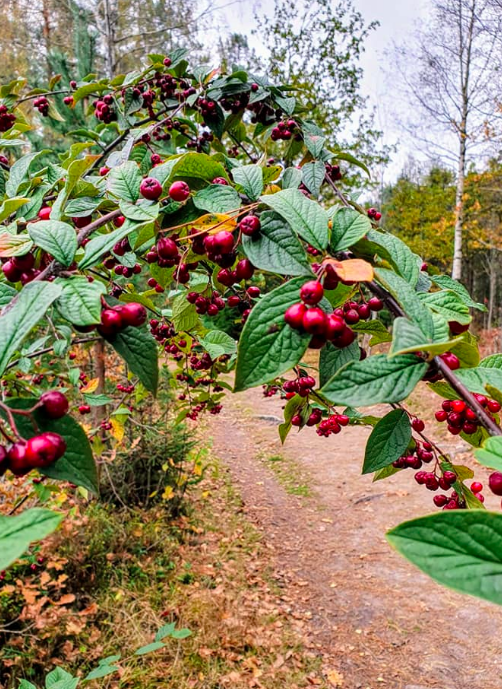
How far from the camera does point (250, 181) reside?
0.77m

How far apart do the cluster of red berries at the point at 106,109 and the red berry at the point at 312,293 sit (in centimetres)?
126

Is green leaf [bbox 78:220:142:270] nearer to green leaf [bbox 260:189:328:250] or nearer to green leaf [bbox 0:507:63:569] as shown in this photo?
green leaf [bbox 260:189:328:250]

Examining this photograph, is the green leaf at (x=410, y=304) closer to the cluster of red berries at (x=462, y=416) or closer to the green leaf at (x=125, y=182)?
the cluster of red berries at (x=462, y=416)

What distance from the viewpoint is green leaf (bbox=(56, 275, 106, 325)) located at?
20.1 inches

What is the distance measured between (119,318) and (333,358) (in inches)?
12.6

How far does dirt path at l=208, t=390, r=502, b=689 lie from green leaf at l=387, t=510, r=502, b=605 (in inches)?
133

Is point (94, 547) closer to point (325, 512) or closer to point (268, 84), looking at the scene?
point (325, 512)

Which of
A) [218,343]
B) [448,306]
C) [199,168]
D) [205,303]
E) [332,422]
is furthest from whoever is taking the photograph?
[218,343]

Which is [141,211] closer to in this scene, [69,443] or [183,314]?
[69,443]

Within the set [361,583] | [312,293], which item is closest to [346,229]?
[312,293]

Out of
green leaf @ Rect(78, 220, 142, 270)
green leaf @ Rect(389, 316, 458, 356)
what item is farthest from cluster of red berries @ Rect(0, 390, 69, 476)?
green leaf @ Rect(389, 316, 458, 356)

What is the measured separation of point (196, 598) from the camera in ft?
11.6

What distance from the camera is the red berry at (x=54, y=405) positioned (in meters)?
0.50

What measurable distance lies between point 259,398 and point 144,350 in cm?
892
